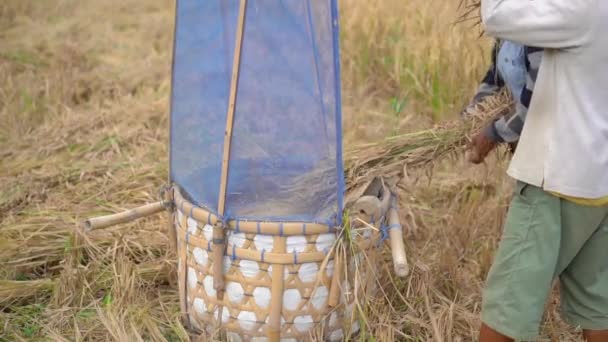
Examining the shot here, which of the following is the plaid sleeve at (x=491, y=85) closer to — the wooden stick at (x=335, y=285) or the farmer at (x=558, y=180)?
the farmer at (x=558, y=180)

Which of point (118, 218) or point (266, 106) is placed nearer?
point (266, 106)

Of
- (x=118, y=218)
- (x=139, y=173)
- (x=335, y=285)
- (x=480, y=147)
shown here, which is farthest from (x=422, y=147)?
(x=139, y=173)

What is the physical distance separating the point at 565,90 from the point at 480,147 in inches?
15.8

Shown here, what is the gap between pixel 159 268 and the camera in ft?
8.20

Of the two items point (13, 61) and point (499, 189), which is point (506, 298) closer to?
point (499, 189)

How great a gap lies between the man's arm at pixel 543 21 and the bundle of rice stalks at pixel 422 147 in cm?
41

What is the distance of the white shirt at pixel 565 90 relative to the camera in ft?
5.09

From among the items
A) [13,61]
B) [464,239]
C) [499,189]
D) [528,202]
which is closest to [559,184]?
[528,202]

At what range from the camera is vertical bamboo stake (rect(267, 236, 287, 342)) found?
188 centimetres

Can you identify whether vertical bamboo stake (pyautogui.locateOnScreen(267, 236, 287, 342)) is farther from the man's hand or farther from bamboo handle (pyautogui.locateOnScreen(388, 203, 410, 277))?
the man's hand

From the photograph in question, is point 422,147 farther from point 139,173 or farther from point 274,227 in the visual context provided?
point 139,173

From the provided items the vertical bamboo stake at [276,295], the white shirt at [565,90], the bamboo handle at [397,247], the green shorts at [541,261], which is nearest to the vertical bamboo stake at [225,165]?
the vertical bamboo stake at [276,295]

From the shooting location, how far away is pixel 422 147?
83.7 inches

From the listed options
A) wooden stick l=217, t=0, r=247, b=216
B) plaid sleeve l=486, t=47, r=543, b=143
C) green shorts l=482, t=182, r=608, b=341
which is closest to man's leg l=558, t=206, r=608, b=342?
green shorts l=482, t=182, r=608, b=341
